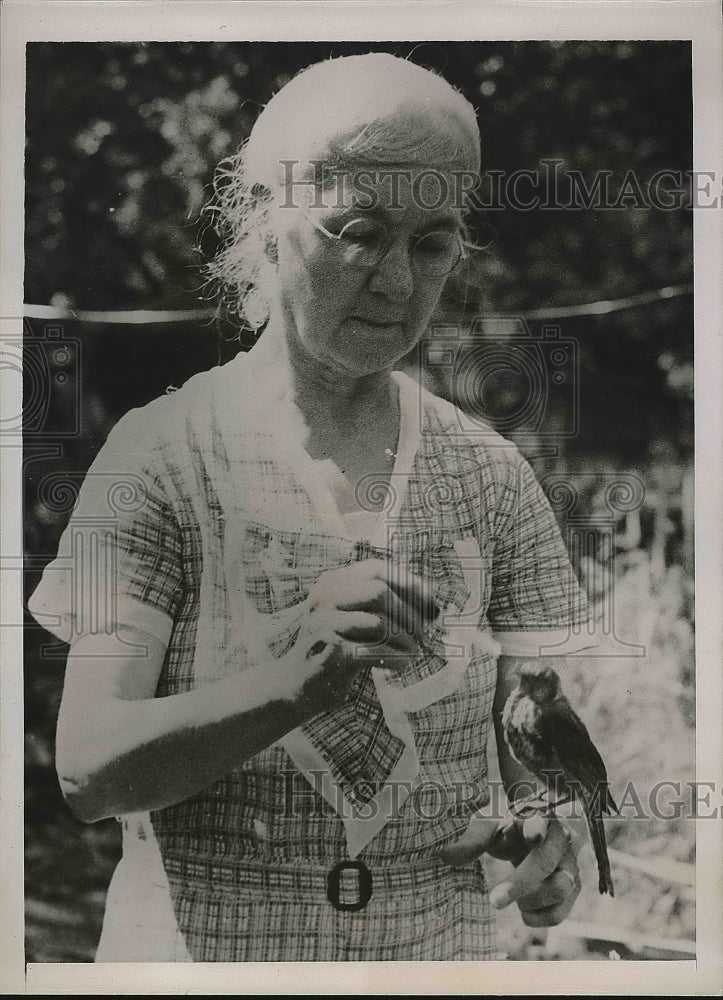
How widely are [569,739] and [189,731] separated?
28.7 inches

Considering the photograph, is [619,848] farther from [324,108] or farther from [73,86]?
[73,86]

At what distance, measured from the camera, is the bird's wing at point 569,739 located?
174 centimetres

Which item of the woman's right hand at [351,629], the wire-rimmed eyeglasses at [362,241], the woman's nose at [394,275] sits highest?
the wire-rimmed eyeglasses at [362,241]

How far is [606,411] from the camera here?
175 centimetres

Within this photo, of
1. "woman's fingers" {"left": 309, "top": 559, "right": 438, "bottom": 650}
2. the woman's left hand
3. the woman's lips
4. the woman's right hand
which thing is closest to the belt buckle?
the woman's left hand

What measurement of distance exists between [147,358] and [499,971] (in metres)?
1.37

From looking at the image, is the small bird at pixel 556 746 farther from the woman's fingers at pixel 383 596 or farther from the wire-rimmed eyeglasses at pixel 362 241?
the wire-rimmed eyeglasses at pixel 362 241

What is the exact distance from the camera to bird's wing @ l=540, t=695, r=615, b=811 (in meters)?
1.74

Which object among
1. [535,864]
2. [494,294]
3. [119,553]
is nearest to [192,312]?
[119,553]

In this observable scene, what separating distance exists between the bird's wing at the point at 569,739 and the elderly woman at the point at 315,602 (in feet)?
0.34

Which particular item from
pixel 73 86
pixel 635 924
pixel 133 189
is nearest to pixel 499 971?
pixel 635 924

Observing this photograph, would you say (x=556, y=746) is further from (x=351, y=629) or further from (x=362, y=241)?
(x=362, y=241)

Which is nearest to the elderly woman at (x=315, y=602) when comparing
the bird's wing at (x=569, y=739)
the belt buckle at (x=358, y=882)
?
the belt buckle at (x=358, y=882)

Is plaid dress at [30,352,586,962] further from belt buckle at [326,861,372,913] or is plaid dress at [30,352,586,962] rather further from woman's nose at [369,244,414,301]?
woman's nose at [369,244,414,301]
